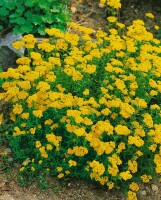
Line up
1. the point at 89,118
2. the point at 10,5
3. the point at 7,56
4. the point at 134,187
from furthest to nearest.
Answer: the point at 10,5 → the point at 7,56 → the point at 89,118 → the point at 134,187

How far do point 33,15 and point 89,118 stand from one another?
205 centimetres

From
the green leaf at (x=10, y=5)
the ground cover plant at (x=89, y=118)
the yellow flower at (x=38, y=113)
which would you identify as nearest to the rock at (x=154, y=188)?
the ground cover plant at (x=89, y=118)

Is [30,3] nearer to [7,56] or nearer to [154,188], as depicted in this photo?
[7,56]

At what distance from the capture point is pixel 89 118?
175 inches

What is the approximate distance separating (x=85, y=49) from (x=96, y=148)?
1.32 m

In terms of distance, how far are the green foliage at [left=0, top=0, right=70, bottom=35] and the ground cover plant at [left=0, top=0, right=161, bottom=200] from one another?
95 centimetres

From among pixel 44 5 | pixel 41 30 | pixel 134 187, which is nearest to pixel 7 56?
pixel 41 30

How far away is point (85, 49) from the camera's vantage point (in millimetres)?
5051

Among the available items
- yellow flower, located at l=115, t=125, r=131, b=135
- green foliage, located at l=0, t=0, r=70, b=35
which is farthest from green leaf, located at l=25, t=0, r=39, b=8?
yellow flower, located at l=115, t=125, r=131, b=135

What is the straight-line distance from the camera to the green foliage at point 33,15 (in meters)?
5.84

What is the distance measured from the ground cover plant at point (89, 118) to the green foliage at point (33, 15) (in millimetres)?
952

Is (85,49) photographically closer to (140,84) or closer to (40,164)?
(140,84)

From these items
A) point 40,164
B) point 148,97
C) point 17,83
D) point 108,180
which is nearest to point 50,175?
point 40,164

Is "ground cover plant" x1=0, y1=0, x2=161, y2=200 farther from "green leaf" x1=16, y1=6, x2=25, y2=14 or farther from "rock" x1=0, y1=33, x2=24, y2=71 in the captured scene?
"green leaf" x1=16, y1=6, x2=25, y2=14
